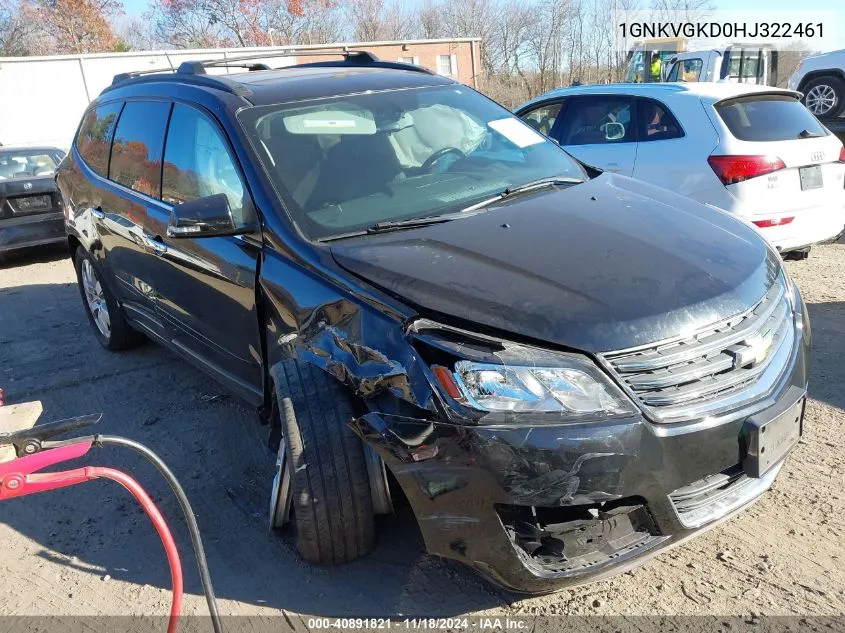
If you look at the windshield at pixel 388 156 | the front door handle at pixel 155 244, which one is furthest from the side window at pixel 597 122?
the front door handle at pixel 155 244

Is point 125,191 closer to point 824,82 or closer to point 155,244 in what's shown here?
point 155,244

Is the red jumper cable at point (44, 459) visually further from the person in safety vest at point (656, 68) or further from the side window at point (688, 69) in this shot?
the person in safety vest at point (656, 68)

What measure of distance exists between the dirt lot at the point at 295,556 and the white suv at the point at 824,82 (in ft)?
29.5

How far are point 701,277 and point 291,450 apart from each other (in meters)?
1.53

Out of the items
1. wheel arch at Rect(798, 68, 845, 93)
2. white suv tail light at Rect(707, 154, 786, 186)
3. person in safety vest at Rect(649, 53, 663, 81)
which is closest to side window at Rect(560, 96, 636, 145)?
white suv tail light at Rect(707, 154, 786, 186)

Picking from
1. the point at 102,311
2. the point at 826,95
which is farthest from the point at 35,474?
the point at 826,95

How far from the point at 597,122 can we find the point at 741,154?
1605 millimetres

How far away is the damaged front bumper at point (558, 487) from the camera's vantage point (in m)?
2.10

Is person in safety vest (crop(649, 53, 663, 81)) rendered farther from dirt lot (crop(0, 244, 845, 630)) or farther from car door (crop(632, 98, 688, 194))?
dirt lot (crop(0, 244, 845, 630))

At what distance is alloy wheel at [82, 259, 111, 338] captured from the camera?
534cm

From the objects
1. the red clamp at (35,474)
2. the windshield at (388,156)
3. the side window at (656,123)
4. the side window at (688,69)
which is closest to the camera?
the red clamp at (35,474)

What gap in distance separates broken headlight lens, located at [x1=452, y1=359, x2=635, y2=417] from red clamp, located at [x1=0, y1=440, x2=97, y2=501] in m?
1.09

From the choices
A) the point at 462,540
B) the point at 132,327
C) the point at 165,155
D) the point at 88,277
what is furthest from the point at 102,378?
the point at 462,540

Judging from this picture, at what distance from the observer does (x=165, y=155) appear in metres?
3.89
